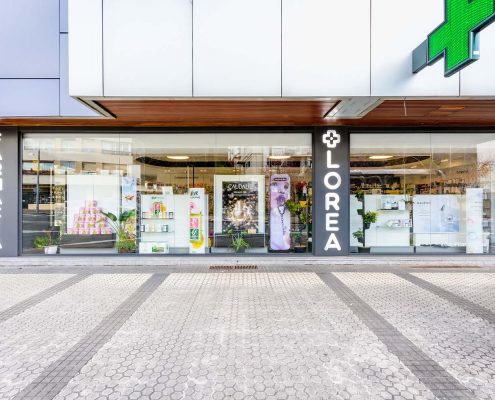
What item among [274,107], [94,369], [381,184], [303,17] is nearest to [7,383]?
[94,369]

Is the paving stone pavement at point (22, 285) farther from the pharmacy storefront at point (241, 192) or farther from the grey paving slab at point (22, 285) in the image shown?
the pharmacy storefront at point (241, 192)

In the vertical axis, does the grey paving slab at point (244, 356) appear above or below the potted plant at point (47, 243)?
below

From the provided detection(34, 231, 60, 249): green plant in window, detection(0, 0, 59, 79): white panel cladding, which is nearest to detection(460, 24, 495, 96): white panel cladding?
detection(0, 0, 59, 79): white panel cladding

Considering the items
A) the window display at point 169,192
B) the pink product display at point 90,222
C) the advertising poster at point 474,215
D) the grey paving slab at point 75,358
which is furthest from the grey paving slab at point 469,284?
the pink product display at point 90,222

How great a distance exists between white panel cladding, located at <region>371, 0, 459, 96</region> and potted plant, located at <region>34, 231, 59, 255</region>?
9609 millimetres

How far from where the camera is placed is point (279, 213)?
10508mm

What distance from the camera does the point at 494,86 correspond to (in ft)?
21.4

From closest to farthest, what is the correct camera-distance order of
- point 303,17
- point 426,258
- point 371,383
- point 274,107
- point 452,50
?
point 371,383, point 452,50, point 303,17, point 274,107, point 426,258

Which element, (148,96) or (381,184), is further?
(381,184)

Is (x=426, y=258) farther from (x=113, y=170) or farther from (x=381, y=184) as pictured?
(x=113, y=170)

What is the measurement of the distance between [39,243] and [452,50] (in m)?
11.2

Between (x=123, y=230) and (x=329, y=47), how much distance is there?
7690mm

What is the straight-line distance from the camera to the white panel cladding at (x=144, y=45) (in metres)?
6.46

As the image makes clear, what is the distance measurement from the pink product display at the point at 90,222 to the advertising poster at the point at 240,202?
136 inches
